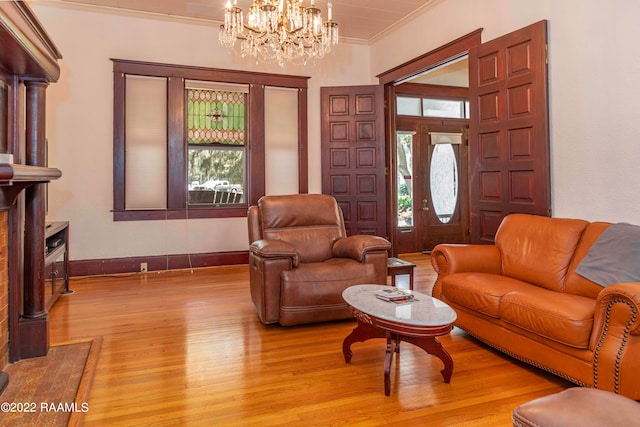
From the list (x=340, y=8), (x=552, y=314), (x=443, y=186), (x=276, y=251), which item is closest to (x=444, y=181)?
(x=443, y=186)

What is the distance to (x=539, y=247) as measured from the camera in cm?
296

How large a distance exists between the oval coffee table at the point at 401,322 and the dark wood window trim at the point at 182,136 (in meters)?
3.49

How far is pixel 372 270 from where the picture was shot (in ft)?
10.9

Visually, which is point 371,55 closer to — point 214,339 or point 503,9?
point 503,9

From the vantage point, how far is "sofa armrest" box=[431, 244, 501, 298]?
3109 mm

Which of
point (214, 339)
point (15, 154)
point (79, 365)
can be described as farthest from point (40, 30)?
point (214, 339)

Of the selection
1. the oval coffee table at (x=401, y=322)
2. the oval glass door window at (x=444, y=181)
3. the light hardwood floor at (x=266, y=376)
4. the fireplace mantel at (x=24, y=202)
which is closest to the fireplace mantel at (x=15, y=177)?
the fireplace mantel at (x=24, y=202)

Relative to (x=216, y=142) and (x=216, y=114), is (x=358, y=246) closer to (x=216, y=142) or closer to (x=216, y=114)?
(x=216, y=142)

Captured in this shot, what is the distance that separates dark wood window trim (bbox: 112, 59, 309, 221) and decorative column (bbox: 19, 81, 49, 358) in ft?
8.48

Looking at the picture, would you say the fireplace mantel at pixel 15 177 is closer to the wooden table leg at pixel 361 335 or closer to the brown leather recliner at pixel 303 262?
the brown leather recliner at pixel 303 262

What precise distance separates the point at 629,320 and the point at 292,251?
2.09 metres

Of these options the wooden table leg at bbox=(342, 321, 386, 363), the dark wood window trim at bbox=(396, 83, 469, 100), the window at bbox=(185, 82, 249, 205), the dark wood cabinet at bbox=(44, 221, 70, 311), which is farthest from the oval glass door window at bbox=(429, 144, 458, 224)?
the dark wood cabinet at bbox=(44, 221, 70, 311)

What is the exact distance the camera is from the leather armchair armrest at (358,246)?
336cm

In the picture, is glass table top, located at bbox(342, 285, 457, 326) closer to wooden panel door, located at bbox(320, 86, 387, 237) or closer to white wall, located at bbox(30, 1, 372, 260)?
wooden panel door, located at bbox(320, 86, 387, 237)
